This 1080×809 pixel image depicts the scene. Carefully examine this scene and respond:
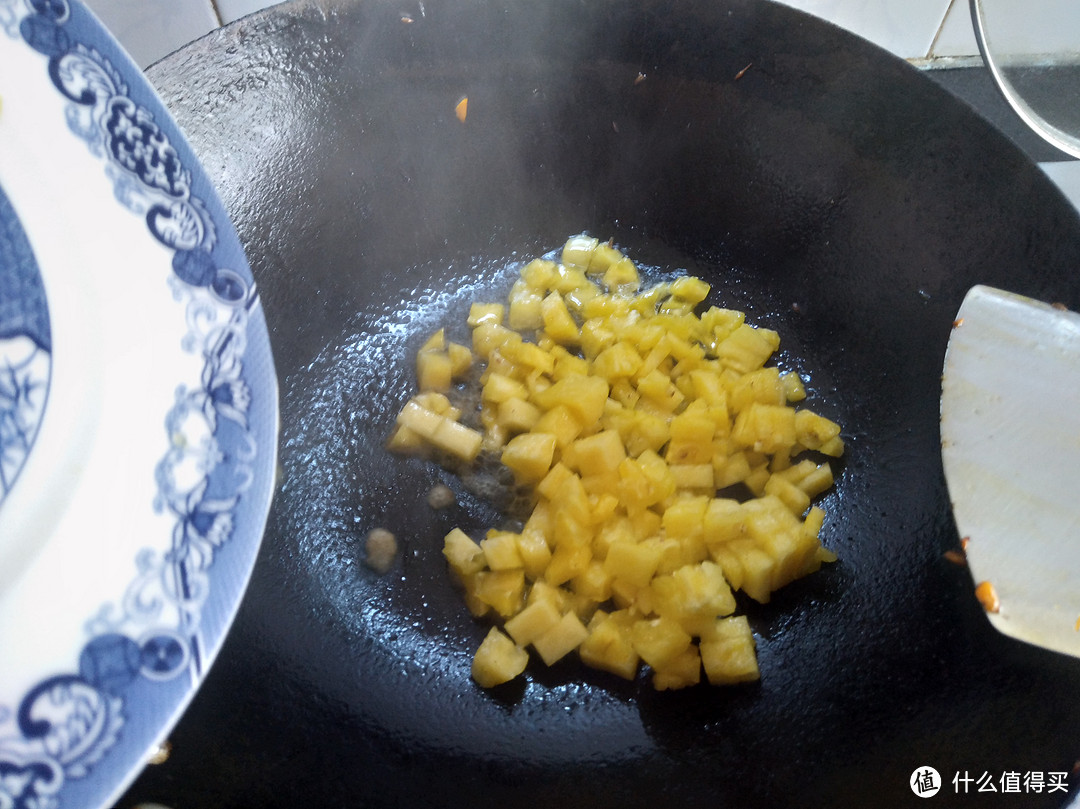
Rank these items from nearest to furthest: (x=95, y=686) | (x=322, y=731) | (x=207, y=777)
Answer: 1. (x=95, y=686)
2. (x=207, y=777)
3. (x=322, y=731)

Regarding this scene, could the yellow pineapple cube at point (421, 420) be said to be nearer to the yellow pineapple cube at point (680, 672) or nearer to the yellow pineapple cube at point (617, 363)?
the yellow pineapple cube at point (617, 363)

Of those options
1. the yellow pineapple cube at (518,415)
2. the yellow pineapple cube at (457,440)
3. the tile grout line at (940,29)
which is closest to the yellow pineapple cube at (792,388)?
the yellow pineapple cube at (518,415)

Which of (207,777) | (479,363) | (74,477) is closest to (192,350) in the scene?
(74,477)

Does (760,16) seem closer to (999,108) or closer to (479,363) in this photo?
(999,108)

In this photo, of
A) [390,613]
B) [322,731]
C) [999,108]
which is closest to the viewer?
[322,731]

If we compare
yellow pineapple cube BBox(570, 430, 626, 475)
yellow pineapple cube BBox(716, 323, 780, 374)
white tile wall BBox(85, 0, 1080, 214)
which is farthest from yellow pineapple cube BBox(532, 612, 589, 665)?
white tile wall BBox(85, 0, 1080, 214)

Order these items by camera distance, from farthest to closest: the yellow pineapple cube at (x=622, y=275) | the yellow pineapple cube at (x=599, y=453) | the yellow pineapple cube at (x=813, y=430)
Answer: the yellow pineapple cube at (x=622, y=275) < the yellow pineapple cube at (x=813, y=430) < the yellow pineapple cube at (x=599, y=453)
